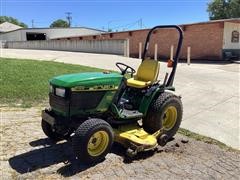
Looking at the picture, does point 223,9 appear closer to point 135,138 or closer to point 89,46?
point 89,46

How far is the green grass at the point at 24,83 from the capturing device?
9444 mm

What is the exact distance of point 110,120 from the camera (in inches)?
225

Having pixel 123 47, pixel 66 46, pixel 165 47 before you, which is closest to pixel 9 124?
pixel 123 47

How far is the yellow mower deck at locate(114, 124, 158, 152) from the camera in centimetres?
546

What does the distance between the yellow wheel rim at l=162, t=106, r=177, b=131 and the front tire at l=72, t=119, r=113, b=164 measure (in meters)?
→ 1.53

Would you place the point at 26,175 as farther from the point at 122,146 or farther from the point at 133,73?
the point at 133,73

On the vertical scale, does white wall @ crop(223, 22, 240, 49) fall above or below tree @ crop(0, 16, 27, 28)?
below

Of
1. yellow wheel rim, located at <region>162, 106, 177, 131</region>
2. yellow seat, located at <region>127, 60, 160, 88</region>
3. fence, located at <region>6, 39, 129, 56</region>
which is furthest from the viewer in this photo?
fence, located at <region>6, 39, 129, 56</region>

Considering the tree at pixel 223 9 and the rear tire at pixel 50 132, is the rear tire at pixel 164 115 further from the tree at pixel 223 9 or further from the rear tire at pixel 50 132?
the tree at pixel 223 9

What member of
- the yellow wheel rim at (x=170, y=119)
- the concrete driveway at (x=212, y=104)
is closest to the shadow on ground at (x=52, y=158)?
the yellow wheel rim at (x=170, y=119)

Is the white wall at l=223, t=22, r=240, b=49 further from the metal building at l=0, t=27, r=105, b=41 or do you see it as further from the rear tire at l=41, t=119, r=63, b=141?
the metal building at l=0, t=27, r=105, b=41

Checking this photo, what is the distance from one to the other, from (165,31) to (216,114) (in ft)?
60.1

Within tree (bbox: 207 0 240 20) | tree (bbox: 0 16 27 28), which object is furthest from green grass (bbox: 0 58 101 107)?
tree (bbox: 0 16 27 28)

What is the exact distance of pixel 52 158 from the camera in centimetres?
548
